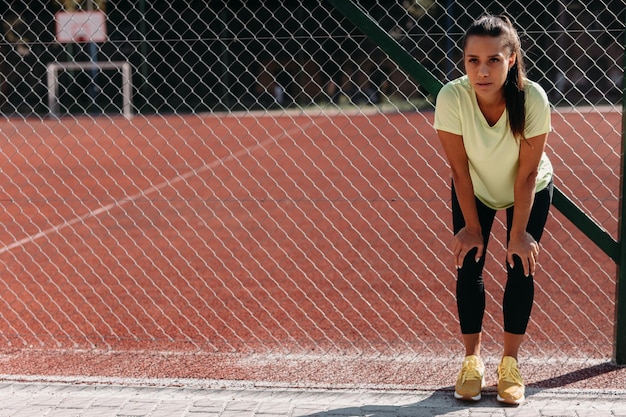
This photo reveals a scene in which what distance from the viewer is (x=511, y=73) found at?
3.25m

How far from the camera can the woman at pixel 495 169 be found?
10.5ft

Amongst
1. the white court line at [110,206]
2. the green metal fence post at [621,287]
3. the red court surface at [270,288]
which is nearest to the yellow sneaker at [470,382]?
the red court surface at [270,288]

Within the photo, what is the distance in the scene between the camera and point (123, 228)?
8.20 m

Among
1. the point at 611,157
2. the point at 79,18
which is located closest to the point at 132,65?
the point at 79,18

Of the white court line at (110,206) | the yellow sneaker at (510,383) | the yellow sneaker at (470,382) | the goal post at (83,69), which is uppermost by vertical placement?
the yellow sneaker at (510,383)

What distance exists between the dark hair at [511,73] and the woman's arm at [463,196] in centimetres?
23

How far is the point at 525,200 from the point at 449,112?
47 cm

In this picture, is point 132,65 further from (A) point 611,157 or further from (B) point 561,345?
(B) point 561,345

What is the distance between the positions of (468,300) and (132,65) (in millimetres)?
26909

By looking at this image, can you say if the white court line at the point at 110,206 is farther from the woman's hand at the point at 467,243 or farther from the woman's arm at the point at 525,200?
the woman's arm at the point at 525,200

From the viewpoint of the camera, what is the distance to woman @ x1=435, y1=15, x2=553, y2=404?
126 inches

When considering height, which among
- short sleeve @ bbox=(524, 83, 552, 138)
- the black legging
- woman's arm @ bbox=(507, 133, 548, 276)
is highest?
short sleeve @ bbox=(524, 83, 552, 138)

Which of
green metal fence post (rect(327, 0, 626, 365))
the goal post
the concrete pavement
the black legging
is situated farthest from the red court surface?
the goal post

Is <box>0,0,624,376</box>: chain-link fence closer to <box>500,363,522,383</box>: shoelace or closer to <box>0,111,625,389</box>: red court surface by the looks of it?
<box>0,111,625,389</box>: red court surface
